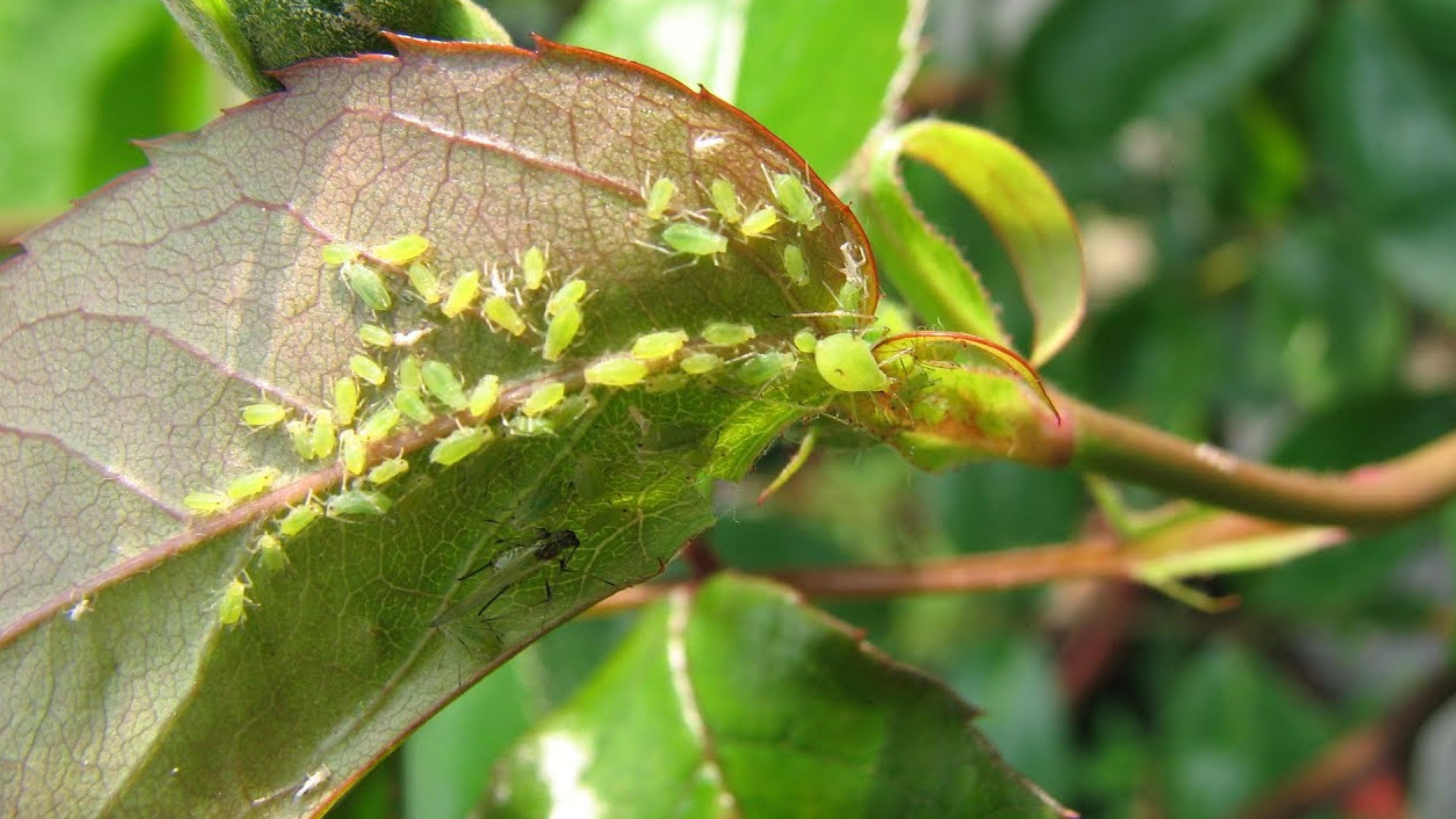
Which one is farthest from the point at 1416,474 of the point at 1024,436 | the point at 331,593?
the point at 331,593

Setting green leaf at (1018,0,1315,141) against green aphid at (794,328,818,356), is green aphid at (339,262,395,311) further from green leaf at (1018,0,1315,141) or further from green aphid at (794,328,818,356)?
green leaf at (1018,0,1315,141)

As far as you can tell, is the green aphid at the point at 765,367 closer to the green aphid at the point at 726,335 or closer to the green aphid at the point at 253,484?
the green aphid at the point at 726,335

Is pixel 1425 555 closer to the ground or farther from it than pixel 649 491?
closer to the ground

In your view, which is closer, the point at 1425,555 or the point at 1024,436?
the point at 1024,436

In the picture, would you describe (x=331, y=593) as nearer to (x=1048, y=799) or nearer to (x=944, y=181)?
(x=1048, y=799)

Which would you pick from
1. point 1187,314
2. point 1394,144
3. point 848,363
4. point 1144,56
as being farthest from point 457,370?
point 1187,314

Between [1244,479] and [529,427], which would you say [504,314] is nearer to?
[529,427]
